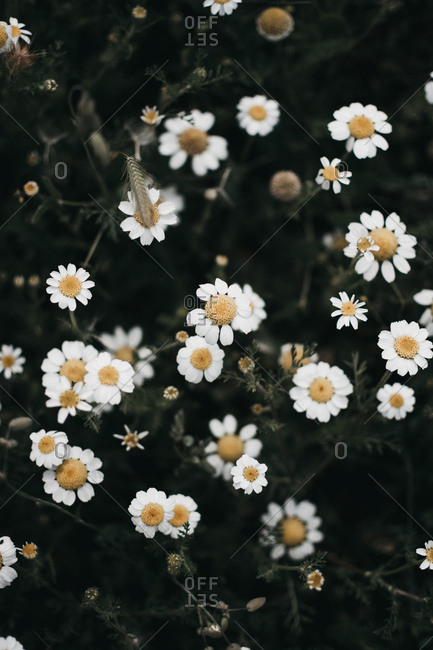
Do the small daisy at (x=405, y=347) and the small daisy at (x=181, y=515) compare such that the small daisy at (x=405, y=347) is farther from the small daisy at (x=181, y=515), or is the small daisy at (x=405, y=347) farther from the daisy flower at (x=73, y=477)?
the daisy flower at (x=73, y=477)

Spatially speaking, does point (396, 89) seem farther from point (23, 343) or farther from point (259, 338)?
point (23, 343)

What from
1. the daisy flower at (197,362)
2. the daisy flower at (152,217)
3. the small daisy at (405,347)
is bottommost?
the daisy flower at (197,362)

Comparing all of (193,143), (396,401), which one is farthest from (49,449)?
(193,143)

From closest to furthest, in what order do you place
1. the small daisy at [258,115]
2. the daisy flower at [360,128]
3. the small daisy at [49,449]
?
the small daisy at [49,449] < the daisy flower at [360,128] < the small daisy at [258,115]

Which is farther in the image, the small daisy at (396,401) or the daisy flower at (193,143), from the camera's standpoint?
the daisy flower at (193,143)

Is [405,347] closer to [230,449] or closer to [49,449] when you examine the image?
[230,449]

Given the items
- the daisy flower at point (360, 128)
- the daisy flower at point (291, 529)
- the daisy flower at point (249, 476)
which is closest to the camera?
the daisy flower at point (249, 476)

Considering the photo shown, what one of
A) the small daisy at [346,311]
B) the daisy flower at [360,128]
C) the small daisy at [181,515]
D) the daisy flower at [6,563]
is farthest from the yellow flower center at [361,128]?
the daisy flower at [6,563]

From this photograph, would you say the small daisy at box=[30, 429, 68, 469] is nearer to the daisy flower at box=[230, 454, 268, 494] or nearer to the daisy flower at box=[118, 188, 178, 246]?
the daisy flower at box=[230, 454, 268, 494]

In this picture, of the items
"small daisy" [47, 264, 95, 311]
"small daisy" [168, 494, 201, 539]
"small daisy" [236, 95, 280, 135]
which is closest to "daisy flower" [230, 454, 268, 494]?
"small daisy" [168, 494, 201, 539]
